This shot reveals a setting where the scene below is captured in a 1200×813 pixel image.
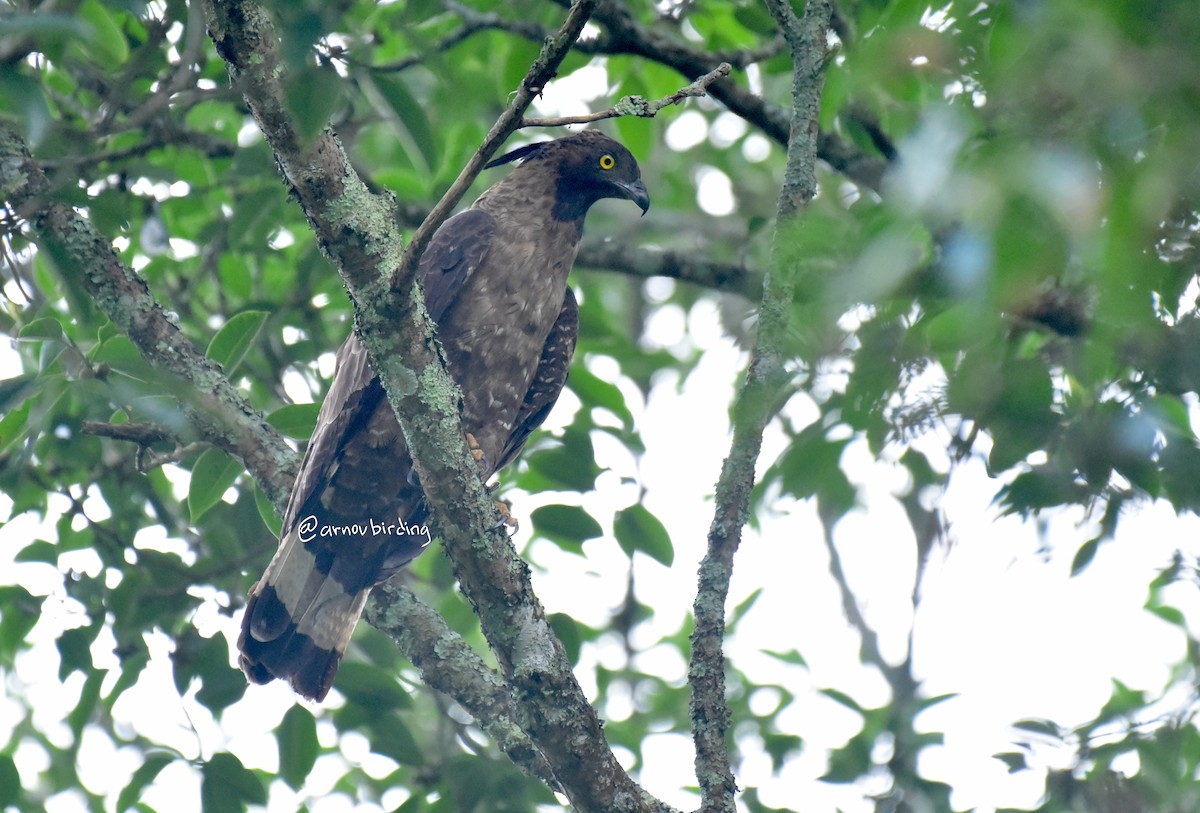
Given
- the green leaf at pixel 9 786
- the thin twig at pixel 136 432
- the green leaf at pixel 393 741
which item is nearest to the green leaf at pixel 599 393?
the green leaf at pixel 393 741

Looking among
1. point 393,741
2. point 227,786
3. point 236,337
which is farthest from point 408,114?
point 227,786

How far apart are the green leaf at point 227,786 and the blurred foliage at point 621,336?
0.03ft

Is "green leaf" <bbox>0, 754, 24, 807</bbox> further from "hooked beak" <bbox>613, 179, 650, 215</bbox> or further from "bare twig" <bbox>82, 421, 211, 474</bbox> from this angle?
"hooked beak" <bbox>613, 179, 650, 215</bbox>

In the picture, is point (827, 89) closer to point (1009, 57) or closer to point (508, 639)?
point (508, 639)

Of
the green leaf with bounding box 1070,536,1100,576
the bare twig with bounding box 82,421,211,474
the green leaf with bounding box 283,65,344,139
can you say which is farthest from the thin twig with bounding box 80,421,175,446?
the green leaf with bounding box 1070,536,1100,576

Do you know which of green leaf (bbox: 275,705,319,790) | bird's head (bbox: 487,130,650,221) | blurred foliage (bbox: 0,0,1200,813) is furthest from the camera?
bird's head (bbox: 487,130,650,221)

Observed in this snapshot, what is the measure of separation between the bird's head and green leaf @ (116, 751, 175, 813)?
8.91 ft

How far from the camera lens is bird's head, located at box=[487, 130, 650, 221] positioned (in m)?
4.98

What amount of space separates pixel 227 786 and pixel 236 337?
1.45 m

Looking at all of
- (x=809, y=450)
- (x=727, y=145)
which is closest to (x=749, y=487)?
(x=809, y=450)

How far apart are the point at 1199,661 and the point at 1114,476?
92.6 inches

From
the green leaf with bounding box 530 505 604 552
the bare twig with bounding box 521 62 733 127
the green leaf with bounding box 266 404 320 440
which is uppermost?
the green leaf with bounding box 266 404 320 440

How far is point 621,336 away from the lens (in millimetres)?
5156

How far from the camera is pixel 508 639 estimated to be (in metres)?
3.07
